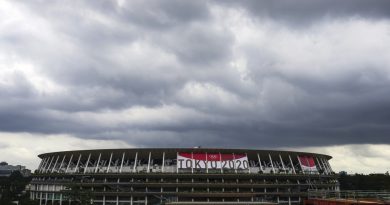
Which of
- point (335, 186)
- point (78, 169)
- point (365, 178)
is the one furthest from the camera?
point (365, 178)

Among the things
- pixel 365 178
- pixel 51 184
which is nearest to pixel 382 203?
pixel 51 184

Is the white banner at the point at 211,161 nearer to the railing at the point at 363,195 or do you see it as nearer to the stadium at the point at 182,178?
the stadium at the point at 182,178

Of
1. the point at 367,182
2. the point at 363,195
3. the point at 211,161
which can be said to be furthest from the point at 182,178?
the point at 367,182

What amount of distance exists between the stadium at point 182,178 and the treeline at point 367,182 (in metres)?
36.5

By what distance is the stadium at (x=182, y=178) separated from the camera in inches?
4801

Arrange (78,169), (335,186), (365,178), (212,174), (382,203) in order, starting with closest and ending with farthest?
1. (382,203)
2. (212,174)
3. (78,169)
4. (335,186)
5. (365,178)

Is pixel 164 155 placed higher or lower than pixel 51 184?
higher

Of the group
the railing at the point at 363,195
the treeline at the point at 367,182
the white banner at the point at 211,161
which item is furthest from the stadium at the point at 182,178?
the treeline at the point at 367,182

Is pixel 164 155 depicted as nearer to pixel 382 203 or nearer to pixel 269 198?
pixel 269 198

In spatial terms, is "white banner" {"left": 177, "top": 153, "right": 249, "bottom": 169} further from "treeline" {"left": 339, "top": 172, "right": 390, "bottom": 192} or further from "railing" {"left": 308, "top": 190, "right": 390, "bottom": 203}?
"treeline" {"left": 339, "top": 172, "right": 390, "bottom": 192}

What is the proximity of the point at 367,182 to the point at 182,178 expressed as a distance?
86.3 metres

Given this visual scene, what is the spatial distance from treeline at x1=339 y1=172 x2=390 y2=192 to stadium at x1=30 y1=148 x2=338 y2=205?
3650 cm

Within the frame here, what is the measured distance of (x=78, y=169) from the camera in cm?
13075

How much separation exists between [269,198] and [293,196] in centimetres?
769
